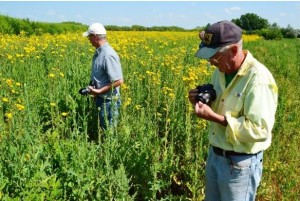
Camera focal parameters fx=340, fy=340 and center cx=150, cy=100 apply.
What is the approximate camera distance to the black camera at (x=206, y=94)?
7.40 ft

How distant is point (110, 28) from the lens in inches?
1751

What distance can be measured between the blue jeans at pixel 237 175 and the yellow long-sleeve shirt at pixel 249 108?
9 centimetres

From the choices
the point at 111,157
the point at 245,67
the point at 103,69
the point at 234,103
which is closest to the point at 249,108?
the point at 234,103

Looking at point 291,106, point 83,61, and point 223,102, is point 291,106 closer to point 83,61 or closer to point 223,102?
point 83,61

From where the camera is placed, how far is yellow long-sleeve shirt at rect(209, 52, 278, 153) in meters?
2.01

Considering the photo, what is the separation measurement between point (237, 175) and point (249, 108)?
48 centimetres

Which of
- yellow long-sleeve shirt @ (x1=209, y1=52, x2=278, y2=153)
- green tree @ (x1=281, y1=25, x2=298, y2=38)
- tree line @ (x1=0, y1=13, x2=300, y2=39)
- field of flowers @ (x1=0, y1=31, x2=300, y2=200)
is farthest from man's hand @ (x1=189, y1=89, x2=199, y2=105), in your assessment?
green tree @ (x1=281, y1=25, x2=298, y2=38)

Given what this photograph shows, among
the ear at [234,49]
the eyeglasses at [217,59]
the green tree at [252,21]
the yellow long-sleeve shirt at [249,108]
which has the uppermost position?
the green tree at [252,21]

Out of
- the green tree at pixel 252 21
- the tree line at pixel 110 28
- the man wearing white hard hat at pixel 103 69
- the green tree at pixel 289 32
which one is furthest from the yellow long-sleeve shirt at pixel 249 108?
the green tree at pixel 252 21

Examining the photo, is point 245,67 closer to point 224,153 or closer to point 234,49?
point 234,49

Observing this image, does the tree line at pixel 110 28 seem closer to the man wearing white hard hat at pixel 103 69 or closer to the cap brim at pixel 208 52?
the man wearing white hard hat at pixel 103 69

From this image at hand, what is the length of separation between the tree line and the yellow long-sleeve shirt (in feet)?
33.4

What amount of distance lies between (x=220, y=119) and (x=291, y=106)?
511cm

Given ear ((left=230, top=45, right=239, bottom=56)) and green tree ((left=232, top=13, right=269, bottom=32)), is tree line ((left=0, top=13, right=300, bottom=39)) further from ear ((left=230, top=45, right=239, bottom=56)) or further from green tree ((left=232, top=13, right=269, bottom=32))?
ear ((left=230, top=45, right=239, bottom=56))
